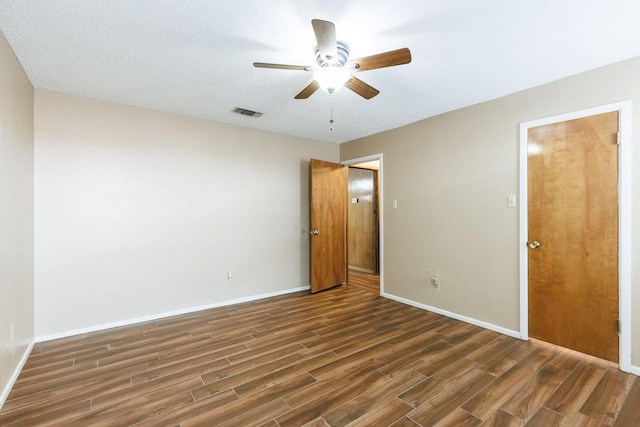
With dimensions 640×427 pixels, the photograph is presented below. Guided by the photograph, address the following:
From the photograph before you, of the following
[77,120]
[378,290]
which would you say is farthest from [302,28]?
[378,290]

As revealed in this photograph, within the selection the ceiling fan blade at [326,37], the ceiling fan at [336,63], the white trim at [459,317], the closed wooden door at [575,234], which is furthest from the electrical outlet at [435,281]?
the ceiling fan blade at [326,37]

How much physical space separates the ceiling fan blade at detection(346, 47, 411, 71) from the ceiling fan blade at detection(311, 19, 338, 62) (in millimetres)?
181

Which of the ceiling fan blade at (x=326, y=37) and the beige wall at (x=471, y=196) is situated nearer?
the ceiling fan blade at (x=326, y=37)

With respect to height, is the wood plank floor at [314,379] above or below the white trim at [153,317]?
below

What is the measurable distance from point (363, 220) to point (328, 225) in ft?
5.78

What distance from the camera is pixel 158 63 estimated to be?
2.48m

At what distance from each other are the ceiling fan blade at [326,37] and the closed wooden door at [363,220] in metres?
4.57

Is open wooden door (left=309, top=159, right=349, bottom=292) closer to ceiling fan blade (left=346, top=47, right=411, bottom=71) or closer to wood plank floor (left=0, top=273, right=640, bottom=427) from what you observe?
wood plank floor (left=0, top=273, right=640, bottom=427)

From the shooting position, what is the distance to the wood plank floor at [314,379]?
1874 mm

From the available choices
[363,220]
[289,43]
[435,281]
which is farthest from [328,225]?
[289,43]

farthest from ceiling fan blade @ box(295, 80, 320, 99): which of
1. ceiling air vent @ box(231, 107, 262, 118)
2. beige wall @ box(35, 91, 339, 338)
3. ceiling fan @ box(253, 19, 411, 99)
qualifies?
beige wall @ box(35, 91, 339, 338)

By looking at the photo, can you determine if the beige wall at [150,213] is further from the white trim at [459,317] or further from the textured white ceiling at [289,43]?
the white trim at [459,317]

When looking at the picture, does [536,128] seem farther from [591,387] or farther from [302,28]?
[302,28]

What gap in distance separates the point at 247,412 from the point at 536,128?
139 inches
